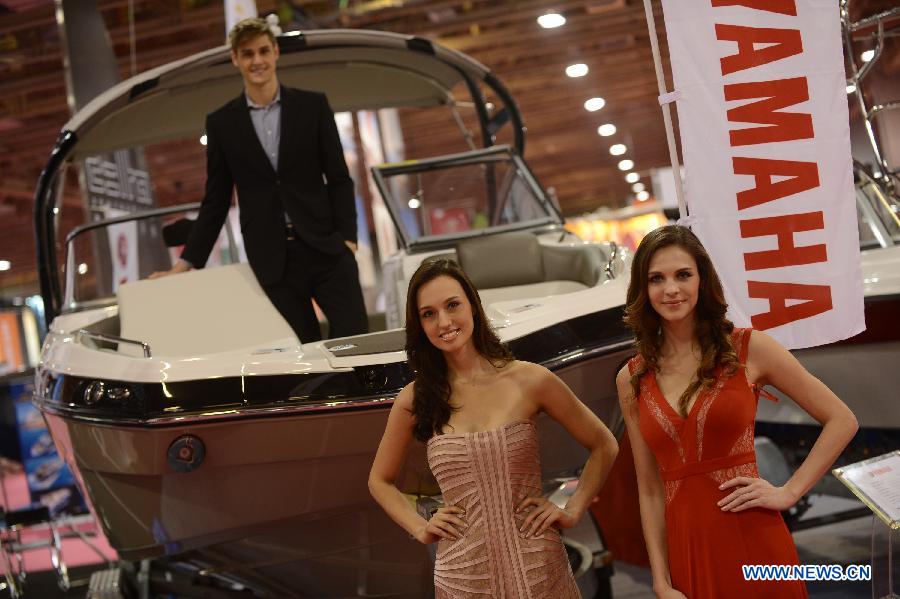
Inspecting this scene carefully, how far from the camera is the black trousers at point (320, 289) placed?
3562 millimetres

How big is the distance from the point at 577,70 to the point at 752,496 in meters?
11.2

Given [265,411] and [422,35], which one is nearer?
[265,411]

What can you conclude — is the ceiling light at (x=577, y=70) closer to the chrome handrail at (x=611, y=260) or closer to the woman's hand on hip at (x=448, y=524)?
the chrome handrail at (x=611, y=260)

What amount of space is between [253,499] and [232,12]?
181 inches

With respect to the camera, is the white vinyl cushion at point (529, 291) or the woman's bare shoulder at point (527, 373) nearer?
the woman's bare shoulder at point (527, 373)

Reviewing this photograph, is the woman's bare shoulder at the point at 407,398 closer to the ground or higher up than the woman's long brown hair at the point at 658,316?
closer to the ground

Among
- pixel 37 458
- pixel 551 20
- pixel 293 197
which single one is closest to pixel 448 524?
pixel 293 197

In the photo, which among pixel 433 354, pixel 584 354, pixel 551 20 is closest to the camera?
pixel 433 354

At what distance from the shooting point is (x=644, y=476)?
2.11 m

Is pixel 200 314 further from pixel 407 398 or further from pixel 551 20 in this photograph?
pixel 551 20

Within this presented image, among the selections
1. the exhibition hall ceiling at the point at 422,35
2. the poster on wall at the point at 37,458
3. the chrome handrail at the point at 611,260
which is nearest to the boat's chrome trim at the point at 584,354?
the chrome handrail at the point at 611,260

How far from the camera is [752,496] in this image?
1.94 metres

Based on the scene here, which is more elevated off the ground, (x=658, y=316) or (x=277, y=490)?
(x=658, y=316)

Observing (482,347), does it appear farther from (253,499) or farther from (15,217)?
(15,217)
